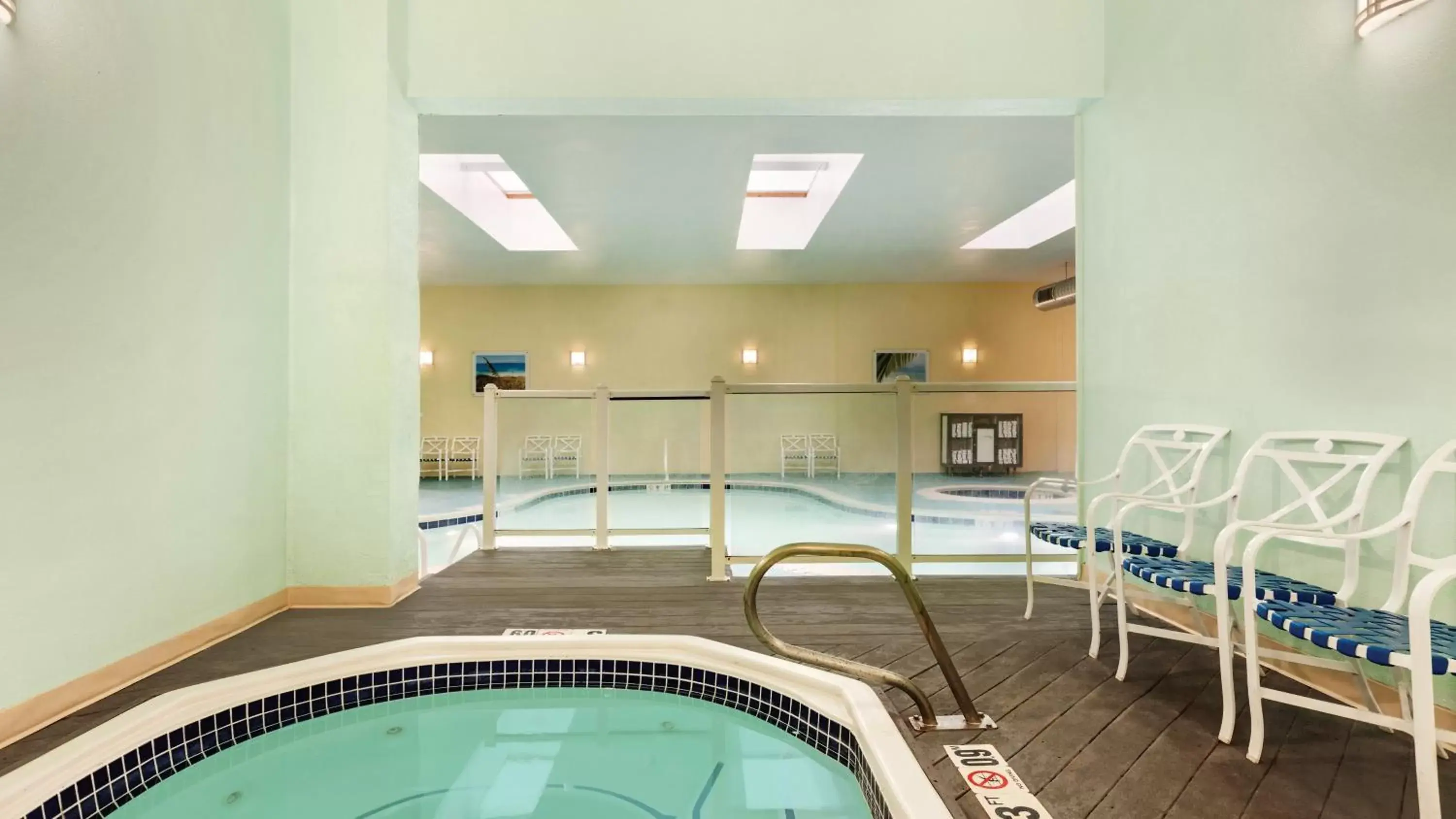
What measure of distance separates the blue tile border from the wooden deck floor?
0.67 ft

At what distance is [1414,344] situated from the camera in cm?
194

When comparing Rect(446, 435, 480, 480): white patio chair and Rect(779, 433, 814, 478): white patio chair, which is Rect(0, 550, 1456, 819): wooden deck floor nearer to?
Rect(779, 433, 814, 478): white patio chair

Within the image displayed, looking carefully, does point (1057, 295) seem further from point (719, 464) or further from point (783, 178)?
point (719, 464)

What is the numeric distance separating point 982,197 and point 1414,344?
4.79 meters

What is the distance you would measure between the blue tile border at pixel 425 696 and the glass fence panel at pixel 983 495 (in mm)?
1794

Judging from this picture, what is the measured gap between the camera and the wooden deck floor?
1.62 m

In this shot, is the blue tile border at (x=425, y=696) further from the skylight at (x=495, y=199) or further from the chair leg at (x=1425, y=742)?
the skylight at (x=495, y=199)

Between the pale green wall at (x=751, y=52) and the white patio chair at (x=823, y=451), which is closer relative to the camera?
the pale green wall at (x=751, y=52)

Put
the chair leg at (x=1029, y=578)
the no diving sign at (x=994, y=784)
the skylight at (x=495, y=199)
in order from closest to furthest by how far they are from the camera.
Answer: the no diving sign at (x=994, y=784) < the chair leg at (x=1029, y=578) < the skylight at (x=495, y=199)

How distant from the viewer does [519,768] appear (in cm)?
214

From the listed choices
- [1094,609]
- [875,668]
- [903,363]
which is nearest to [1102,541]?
[1094,609]

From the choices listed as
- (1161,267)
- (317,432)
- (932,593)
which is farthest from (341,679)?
(1161,267)

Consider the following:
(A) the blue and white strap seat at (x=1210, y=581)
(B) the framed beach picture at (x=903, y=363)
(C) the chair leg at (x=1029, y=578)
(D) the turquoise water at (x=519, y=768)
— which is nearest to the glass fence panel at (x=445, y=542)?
(D) the turquoise water at (x=519, y=768)

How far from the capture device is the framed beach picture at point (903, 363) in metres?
10.7
